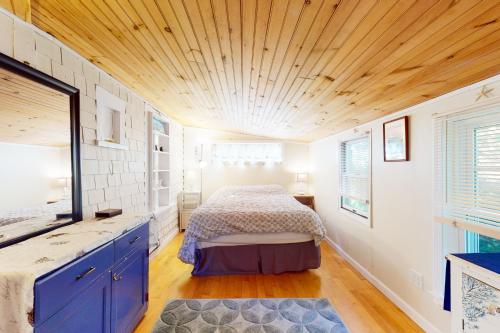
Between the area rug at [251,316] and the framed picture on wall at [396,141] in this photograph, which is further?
the framed picture on wall at [396,141]

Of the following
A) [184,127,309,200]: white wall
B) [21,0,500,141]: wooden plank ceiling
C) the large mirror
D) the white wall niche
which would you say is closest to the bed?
the white wall niche

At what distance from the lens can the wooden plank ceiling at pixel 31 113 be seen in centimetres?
123

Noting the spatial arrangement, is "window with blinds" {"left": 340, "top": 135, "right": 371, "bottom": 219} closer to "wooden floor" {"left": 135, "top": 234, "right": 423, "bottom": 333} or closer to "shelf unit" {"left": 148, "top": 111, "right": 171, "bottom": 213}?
"wooden floor" {"left": 135, "top": 234, "right": 423, "bottom": 333}

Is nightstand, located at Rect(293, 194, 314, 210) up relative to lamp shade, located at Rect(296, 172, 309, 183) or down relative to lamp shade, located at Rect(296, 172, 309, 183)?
down

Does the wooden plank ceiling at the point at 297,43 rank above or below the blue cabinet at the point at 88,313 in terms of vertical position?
above

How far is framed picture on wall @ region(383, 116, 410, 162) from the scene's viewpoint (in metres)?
2.13

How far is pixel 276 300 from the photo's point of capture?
2.29 m

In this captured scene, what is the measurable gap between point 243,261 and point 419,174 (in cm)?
213

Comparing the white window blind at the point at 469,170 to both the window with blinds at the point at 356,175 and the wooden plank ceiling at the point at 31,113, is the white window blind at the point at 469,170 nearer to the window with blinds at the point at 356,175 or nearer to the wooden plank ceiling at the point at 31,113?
the window with blinds at the point at 356,175

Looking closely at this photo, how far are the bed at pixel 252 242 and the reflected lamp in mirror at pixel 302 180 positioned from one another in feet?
8.02

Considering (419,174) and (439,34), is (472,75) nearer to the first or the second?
(439,34)

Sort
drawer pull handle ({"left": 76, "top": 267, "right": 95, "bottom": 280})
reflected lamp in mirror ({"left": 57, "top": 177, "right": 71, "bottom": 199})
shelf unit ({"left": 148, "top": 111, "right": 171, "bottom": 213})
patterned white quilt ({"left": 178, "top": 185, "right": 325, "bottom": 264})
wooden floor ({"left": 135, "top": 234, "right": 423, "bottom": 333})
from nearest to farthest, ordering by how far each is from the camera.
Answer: drawer pull handle ({"left": 76, "top": 267, "right": 95, "bottom": 280})
reflected lamp in mirror ({"left": 57, "top": 177, "right": 71, "bottom": 199})
wooden floor ({"left": 135, "top": 234, "right": 423, "bottom": 333})
patterned white quilt ({"left": 178, "top": 185, "right": 325, "bottom": 264})
shelf unit ({"left": 148, "top": 111, "right": 171, "bottom": 213})

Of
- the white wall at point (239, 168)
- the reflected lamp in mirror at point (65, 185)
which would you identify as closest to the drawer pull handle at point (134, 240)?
the reflected lamp in mirror at point (65, 185)

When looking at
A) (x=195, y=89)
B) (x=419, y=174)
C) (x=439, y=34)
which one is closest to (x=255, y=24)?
(x=439, y=34)
